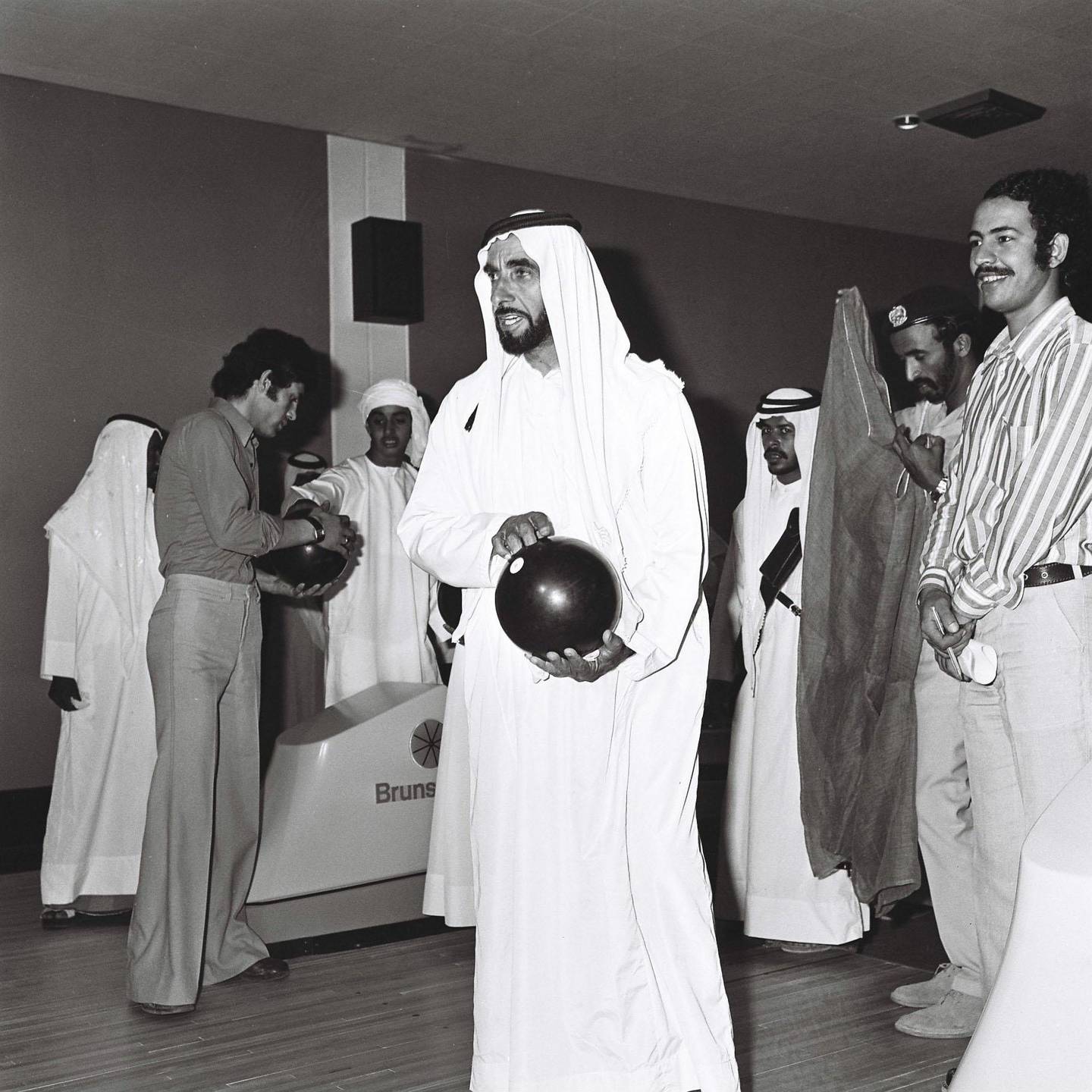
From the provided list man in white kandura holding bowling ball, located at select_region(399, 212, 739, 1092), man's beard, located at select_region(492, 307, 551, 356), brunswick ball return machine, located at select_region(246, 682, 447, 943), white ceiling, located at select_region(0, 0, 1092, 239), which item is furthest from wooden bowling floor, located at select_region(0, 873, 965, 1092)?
white ceiling, located at select_region(0, 0, 1092, 239)

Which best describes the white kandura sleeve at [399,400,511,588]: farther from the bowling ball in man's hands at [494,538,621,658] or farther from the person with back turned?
the person with back turned

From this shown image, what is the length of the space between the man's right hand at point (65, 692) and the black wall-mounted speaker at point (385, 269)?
8.73 ft

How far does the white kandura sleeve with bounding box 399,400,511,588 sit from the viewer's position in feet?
8.74

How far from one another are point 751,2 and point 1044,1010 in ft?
15.5

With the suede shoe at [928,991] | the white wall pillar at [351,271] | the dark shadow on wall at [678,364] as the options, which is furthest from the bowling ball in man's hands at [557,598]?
the dark shadow on wall at [678,364]

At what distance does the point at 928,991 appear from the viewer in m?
3.61

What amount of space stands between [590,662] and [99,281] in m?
4.51

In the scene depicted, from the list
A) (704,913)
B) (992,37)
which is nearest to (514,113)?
(992,37)

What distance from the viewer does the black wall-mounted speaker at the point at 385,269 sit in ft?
22.6

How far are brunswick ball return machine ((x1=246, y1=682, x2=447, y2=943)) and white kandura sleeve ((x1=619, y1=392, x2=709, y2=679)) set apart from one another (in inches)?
89.0

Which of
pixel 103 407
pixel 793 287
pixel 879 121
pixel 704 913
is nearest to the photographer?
pixel 704 913

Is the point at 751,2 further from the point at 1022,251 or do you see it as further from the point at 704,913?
the point at 704,913

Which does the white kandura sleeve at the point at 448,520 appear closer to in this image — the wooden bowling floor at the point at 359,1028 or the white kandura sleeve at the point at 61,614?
the wooden bowling floor at the point at 359,1028

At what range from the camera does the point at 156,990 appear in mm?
3680
